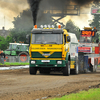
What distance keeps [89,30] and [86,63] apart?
459cm

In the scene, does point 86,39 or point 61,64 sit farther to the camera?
point 86,39

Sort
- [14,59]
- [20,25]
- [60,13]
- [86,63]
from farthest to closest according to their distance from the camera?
1. [20,25]
2. [60,13]
3. [14,59]
4. [86,63]

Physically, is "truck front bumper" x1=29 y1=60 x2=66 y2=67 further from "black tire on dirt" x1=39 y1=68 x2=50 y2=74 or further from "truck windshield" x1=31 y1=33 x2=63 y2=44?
"black tire on dirt" x1=39 y1=68 x2=50 y2=74

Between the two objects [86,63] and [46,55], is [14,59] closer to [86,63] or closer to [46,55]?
[86,63]

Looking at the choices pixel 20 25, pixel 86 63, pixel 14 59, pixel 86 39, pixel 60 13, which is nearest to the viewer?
pixel 86 63

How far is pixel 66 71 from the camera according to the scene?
20266 mm

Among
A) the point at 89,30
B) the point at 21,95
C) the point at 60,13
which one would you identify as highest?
the point at 60,13

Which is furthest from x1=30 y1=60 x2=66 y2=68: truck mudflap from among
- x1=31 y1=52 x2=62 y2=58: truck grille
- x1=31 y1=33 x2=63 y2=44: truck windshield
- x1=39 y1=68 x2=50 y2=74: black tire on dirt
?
x1=39 y1=68 x2=50 y2=74: black tire on dirt

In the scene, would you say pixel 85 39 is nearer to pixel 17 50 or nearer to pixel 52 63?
pixel 52 63

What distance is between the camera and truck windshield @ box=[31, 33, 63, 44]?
19875 millimetres

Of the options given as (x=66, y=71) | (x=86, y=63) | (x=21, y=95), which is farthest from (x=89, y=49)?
(x=21, y=95)

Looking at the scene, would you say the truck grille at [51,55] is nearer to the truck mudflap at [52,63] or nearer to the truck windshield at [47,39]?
the truck mudflap at [52,63]

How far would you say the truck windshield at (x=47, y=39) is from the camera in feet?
65.2

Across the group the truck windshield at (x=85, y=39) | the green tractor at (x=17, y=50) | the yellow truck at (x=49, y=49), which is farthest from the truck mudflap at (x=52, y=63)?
the green tractor at (x=17, y=50)
